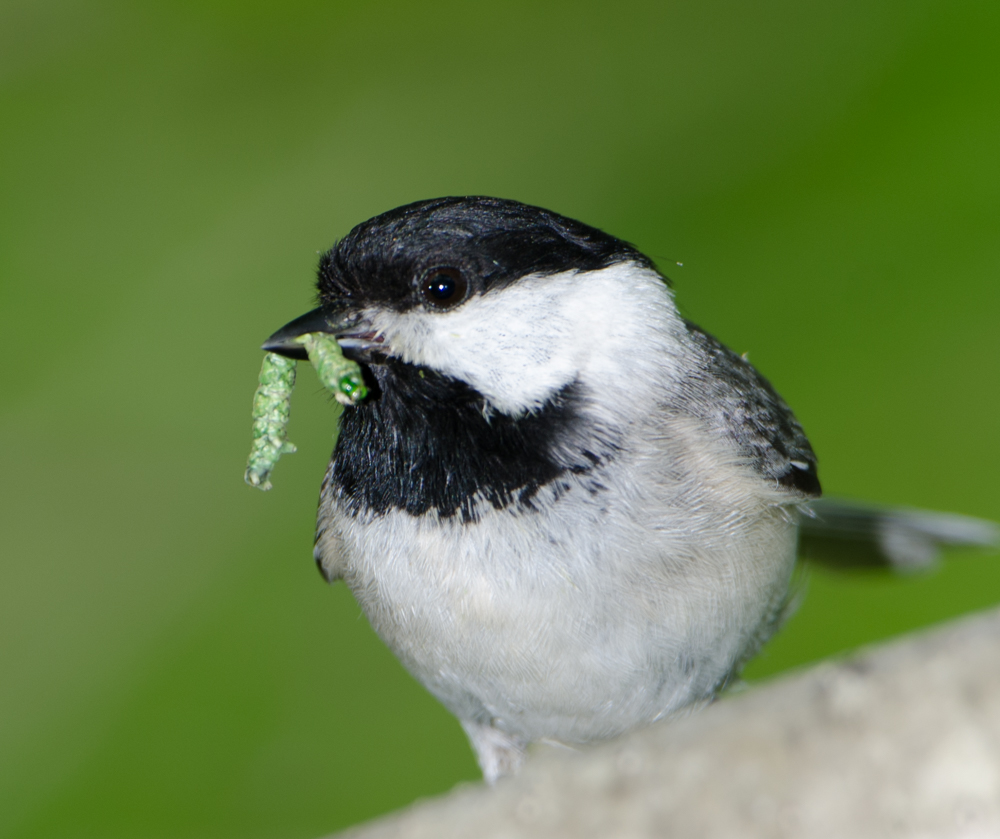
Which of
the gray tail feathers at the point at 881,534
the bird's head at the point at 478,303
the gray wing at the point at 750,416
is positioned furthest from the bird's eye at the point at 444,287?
the gray tail feathers at the point at 881,534

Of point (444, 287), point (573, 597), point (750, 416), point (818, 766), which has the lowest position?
point (573, 597)

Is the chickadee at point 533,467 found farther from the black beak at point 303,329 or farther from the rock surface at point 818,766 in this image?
the rock surface at point 818,766

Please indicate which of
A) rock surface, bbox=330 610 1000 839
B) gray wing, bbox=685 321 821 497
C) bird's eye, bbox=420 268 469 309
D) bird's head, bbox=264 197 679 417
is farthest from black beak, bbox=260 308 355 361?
rock surface, bbox=330 610 1000 839

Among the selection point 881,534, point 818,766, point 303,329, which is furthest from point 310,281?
point 818,766

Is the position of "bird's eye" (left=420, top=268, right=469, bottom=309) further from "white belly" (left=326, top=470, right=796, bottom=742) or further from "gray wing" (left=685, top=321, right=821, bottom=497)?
"gray wing" (left=685, top=321, right=821, bottom=497)

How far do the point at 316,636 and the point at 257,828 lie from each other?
456mm

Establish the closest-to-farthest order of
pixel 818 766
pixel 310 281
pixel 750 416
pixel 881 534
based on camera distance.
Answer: pixel 818 766 < pixel 750 416 < pixel 881 534 < pixel 310 281

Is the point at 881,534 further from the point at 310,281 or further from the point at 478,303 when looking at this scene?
the point at 310,281

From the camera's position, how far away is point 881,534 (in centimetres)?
223

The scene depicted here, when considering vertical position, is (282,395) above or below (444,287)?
below

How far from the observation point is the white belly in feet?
4.85

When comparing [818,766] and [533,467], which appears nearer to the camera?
[818,766]

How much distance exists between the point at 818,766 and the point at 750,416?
3.72 feet

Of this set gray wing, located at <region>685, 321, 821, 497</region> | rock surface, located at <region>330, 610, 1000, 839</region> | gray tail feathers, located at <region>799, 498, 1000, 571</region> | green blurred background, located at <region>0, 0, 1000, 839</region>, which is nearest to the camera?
rock surface, located at <region>330, 610, 1000, 839</region>
